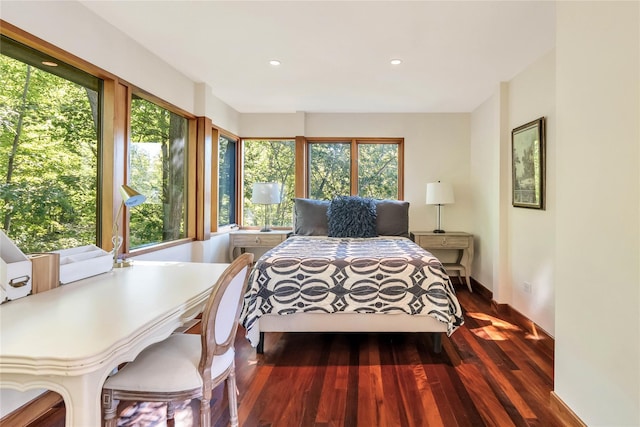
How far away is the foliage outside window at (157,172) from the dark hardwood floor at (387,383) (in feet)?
4.30

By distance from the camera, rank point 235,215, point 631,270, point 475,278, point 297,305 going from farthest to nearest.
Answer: point 235,215, point 475,278, point 297,305, point 631,270

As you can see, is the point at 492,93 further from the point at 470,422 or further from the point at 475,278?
the point at 470,422

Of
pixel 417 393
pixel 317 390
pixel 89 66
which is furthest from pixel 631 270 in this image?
pixel 89 66

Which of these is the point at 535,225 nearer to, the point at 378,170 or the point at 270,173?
the point at 378,170

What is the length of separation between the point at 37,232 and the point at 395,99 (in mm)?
3748

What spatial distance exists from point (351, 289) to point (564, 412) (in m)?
1.36

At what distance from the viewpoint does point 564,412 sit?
1729 mm

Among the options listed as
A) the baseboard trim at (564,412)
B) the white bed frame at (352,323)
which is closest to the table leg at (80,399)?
the white bed frame at (352,323)

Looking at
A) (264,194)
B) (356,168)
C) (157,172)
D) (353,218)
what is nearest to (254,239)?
(264,194)

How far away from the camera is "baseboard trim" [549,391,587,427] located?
1.64 metres

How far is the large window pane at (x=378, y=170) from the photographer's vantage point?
497 cm

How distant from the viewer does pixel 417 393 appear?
2.00 metres

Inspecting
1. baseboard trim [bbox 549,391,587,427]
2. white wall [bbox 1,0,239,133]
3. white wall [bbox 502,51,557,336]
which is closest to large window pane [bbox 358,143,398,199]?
white wall [bbox 502,51,557,336]

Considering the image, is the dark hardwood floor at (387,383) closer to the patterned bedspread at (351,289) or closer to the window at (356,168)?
the patterned bedspread at (351,289)
